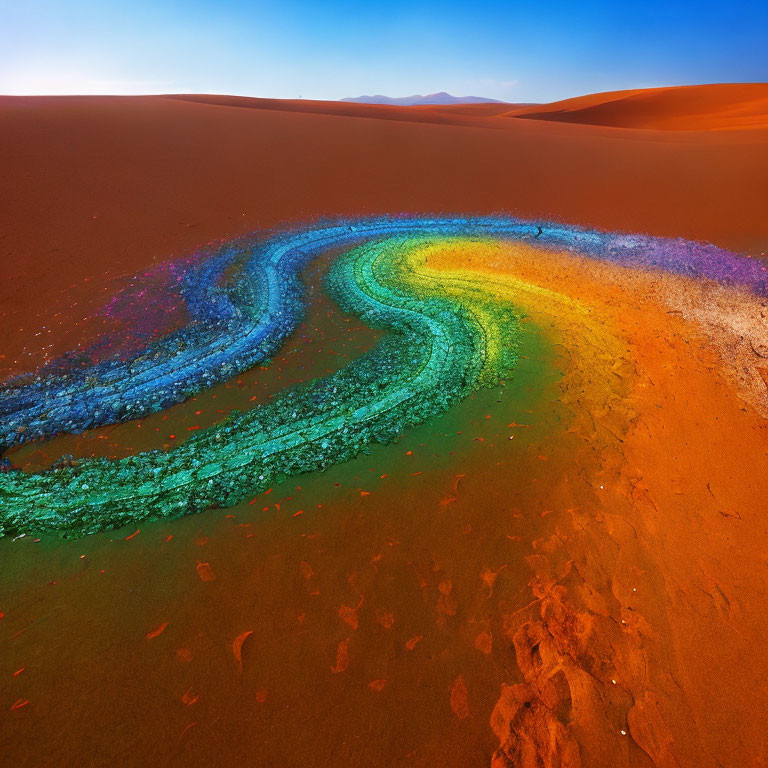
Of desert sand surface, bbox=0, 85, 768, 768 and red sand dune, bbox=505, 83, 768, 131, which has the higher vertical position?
red sand dune, bbox=505, 83, 768, 131

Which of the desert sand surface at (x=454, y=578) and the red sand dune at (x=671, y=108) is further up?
the red sand dune at (x=671, y=108)

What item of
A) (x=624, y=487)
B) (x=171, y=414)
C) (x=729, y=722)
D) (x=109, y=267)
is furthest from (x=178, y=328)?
(x=729, y=722)

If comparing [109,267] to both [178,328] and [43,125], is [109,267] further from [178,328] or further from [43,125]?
[43,125]

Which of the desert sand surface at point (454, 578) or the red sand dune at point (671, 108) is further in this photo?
the red sand dune at point (671, 108)

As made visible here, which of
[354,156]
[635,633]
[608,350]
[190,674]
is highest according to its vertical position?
[354,156]

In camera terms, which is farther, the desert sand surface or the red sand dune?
the red sand dune
